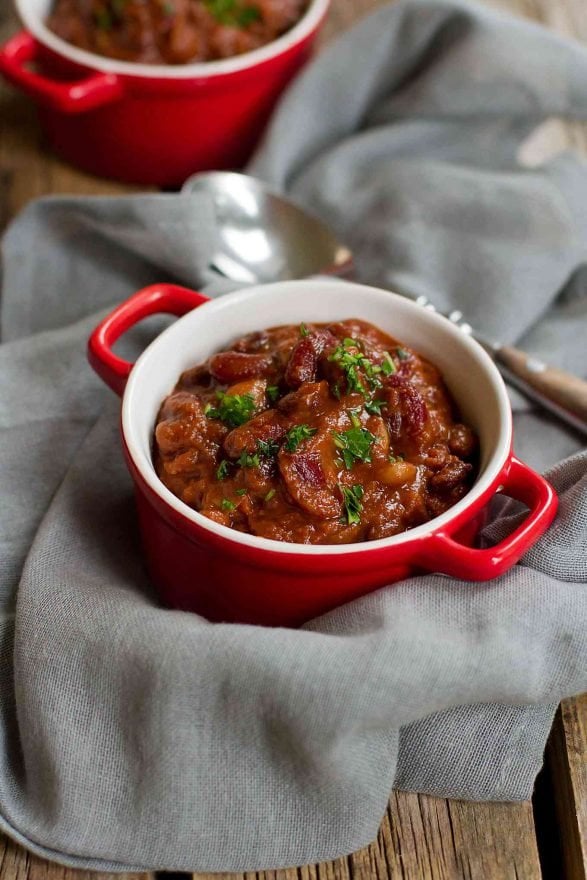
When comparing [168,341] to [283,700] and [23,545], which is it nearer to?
[23,545]

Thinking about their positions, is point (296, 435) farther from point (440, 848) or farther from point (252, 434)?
point (440, 848)

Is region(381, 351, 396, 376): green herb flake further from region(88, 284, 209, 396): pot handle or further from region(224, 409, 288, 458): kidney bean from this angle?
region(88, 284, 209, 396): pot handle

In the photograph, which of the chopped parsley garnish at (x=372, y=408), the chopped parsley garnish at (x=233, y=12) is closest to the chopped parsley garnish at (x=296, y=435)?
the chopped parsley garnish at (x=372, y=408)

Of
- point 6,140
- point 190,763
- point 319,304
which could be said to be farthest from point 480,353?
point 6,140

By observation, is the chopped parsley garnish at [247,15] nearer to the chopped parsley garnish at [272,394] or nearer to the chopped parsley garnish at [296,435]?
the chopped parsley garnish at [272,394]

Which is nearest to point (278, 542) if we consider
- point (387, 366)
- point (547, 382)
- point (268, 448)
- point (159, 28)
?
point (268, 448)

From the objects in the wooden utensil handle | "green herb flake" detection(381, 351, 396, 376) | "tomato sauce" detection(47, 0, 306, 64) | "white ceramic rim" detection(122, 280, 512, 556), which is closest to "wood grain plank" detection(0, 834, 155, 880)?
"white ceramic rim" detection(122, 280, 512, 556)

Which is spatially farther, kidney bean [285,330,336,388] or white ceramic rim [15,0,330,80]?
white ceramic rim [15,0,330,80]

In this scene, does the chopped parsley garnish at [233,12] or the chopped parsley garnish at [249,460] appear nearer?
the chopped parsley garnish at [249,460]
